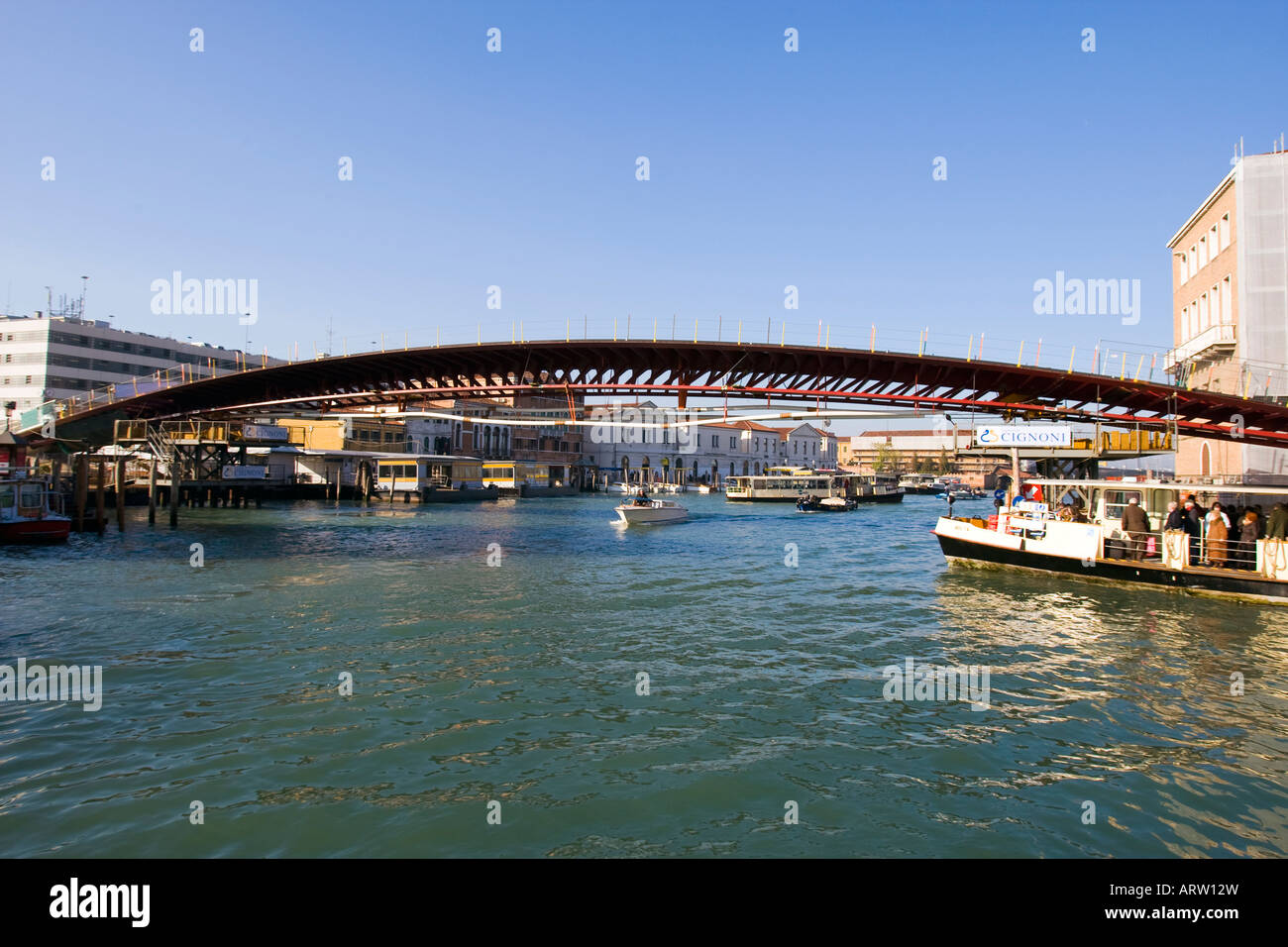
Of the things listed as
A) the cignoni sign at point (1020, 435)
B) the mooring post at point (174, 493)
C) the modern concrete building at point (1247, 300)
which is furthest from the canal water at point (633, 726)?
the mooring post at point (174, 493)

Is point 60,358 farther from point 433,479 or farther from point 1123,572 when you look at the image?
point 1123,572

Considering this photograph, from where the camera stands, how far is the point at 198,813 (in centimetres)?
696

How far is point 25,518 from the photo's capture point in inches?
1181

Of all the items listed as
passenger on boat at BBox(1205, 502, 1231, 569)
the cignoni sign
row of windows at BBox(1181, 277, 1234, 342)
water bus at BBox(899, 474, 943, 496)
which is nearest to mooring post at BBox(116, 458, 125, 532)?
the cignoni sign

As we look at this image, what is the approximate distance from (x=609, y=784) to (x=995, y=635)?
1076cm

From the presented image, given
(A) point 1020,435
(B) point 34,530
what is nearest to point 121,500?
(B) point 34,530

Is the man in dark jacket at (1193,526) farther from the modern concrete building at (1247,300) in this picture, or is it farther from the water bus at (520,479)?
the water bus at (520,479)

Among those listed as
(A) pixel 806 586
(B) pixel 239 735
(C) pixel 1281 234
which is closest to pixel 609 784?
(B) pixel 239 735

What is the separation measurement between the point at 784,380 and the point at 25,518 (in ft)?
106

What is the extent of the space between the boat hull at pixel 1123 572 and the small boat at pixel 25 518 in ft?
112

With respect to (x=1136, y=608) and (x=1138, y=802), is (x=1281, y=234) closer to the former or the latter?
(x=1136, y=608)

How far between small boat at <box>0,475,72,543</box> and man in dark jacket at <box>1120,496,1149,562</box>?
38249mm

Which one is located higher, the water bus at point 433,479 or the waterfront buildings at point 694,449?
the waterfront buildings at point 694,449

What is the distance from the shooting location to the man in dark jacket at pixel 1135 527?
21.9 m
